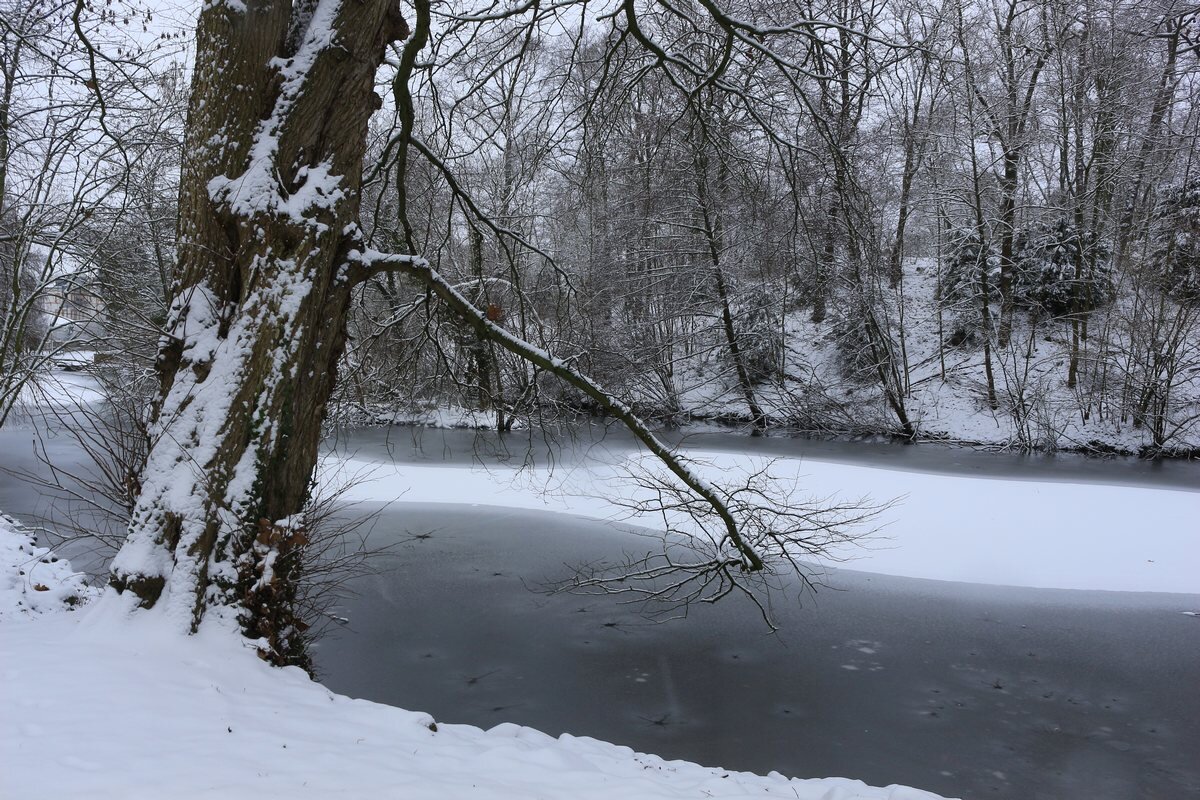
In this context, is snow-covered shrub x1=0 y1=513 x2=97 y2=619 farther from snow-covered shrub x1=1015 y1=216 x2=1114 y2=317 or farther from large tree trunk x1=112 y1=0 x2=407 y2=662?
snow-covered shrub x1=1015 y1=216 x2=1114 y2=317

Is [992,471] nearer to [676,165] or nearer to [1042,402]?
[1042,402]

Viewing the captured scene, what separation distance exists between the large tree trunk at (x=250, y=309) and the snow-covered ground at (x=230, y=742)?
1.05ft

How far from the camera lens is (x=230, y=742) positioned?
3199 mm

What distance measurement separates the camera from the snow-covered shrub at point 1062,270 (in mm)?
19469

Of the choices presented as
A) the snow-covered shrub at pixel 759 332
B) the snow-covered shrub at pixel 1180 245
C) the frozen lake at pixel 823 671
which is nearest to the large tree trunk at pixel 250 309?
the frozen lake at pixel 823 671

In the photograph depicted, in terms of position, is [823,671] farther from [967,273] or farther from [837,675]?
[967,273]

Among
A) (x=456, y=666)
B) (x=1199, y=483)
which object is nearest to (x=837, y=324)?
(x=1199, y=483)

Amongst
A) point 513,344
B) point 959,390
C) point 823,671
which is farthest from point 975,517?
point 959,390

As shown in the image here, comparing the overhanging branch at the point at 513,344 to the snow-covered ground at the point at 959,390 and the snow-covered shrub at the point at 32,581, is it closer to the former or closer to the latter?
the snow-covered shrub at the point at 32,581

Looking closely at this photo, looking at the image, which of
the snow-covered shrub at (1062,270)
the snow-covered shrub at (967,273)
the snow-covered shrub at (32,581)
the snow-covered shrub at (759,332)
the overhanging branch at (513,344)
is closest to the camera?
the overhanging branch at (513,344)

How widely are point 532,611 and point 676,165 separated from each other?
34.4ft

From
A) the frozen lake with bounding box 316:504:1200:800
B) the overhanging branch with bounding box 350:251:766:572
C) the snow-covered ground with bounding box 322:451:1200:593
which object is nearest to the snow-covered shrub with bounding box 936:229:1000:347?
the snow-covered ground with bounding box 322:451:1200:593

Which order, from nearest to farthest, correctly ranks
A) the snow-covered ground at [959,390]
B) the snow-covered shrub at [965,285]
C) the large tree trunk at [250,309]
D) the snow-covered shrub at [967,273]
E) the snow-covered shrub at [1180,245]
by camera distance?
the large tree trunk at [250,309], the snow-covered shrub at [1180,245], the snow-covered ground at [959,390], the snow-covered shrub at [967,273], the snow-covered shrub at [965,285]

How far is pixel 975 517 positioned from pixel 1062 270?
471 inches
